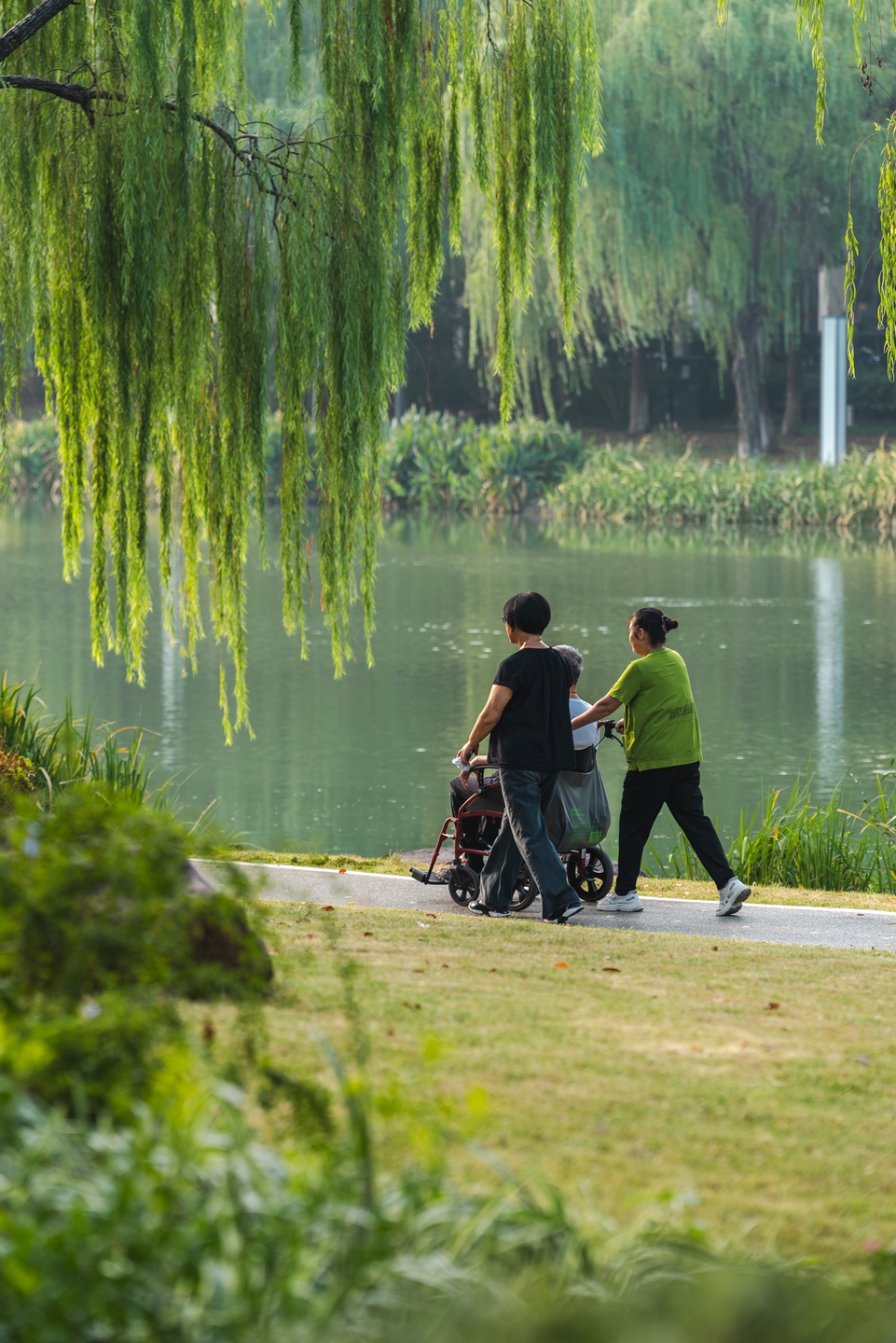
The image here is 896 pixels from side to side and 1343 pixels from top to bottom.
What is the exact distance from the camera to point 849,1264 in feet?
10.9

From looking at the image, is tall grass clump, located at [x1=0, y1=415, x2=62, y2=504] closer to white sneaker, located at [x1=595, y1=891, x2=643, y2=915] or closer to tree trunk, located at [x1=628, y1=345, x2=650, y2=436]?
tree trunk, located at [x1=628, y1=345, x2=650, y2=436]

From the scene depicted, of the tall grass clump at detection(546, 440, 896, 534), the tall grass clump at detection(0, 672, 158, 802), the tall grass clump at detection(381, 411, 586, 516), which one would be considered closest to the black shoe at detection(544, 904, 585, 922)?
the tall grass clump at detection(0, 672, 158, 802)

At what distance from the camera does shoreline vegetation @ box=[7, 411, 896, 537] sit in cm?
3588

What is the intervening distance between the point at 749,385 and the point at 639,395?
6949mm

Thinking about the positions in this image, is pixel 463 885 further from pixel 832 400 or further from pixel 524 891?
pixel 832 400

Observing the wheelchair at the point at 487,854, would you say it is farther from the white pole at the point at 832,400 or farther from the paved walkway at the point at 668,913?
the white pole at the point at 832,400

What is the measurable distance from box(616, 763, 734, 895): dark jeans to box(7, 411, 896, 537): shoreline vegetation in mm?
27667

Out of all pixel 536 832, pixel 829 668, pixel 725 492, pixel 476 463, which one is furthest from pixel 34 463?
pixel 536 832

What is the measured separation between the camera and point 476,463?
41438 mm

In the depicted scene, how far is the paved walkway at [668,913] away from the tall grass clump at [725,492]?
91.3 feet

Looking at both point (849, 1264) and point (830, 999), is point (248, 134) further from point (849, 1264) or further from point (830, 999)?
point (849, 1264)

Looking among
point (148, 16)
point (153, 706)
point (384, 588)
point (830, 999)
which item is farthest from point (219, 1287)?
point (384, 588)

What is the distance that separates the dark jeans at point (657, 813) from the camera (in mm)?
8172

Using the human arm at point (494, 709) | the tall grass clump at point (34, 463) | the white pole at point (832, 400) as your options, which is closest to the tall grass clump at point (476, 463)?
the white pole at point (832, 400)
